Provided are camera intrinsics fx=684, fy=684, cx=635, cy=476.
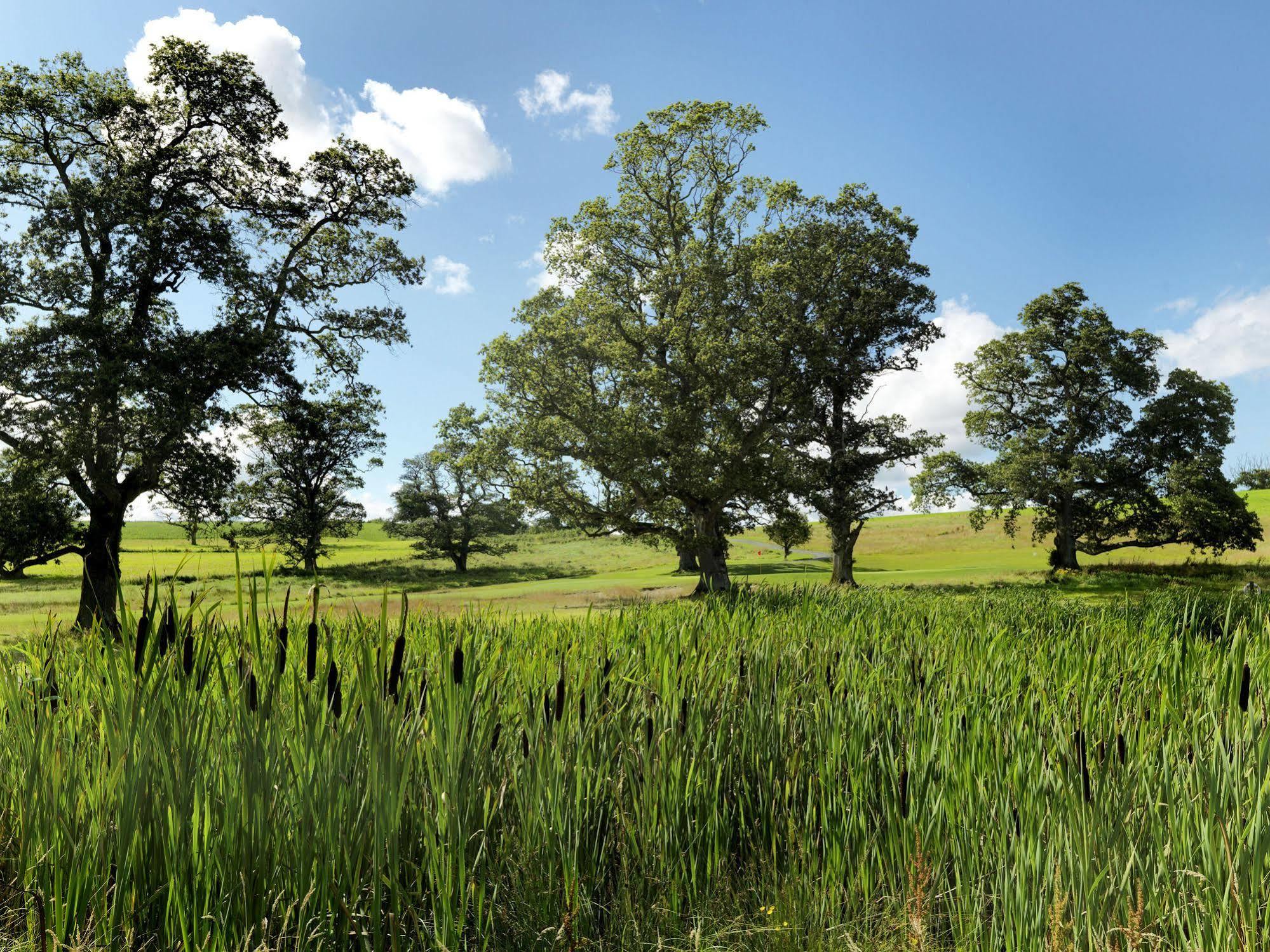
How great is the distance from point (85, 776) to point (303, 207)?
85.2 ft

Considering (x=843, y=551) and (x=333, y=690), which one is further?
(x=843, y=551)

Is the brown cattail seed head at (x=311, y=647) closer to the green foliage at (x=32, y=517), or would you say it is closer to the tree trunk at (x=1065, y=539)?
the green foliage at (x=32, y=517)

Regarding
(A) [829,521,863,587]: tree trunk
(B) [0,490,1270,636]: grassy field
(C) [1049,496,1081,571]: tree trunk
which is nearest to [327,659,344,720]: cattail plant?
(B) [0,490,1270,636]: grassy field

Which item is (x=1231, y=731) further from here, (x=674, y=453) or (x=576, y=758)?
(x=674, y=453)

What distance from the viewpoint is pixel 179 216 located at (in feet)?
69.9

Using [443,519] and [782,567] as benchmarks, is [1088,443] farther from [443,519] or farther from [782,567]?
[443,519]

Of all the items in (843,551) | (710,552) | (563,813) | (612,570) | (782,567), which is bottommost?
(612,570)

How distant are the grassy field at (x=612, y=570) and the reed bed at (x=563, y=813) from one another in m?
0.77

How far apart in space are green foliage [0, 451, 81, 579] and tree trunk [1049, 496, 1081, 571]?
3954 centimetres

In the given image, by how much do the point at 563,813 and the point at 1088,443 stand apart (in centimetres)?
3841

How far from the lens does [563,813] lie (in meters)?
2.74

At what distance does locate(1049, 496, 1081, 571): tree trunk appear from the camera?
33531 mm

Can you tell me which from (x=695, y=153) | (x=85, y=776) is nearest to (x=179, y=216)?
(x=695, y=153)

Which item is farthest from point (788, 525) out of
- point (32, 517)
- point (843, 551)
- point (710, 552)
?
point (32, 517)
